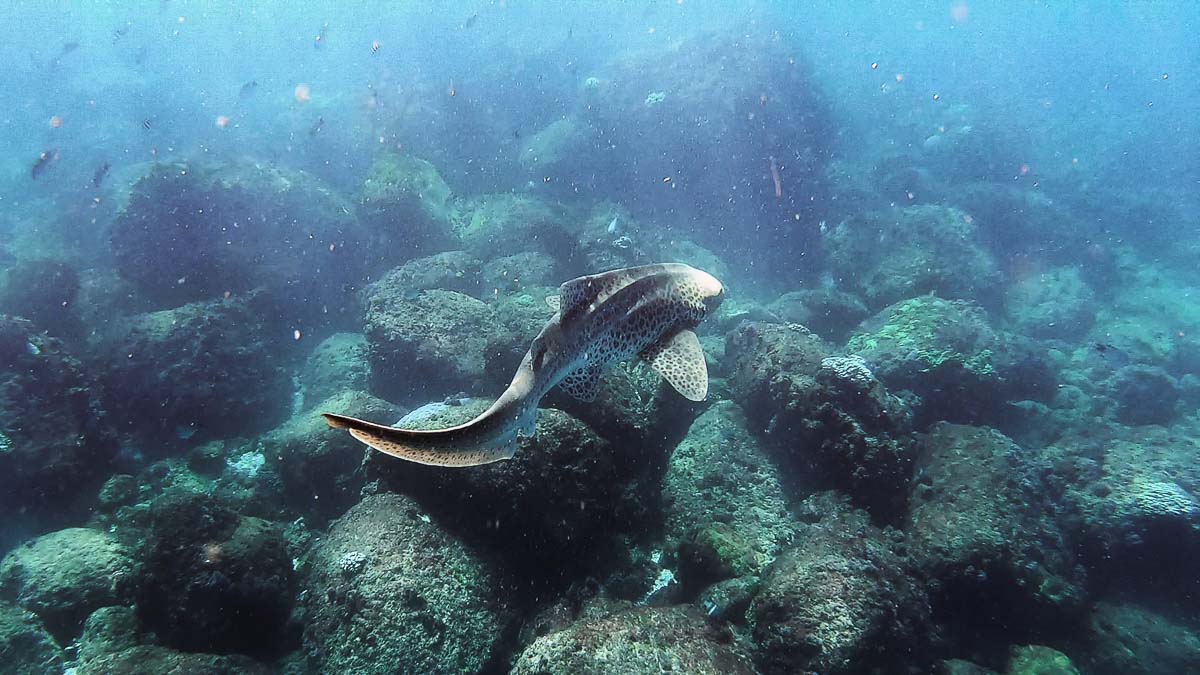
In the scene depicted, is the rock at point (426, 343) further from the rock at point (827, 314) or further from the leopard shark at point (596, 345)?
the rock at point (827, 314)

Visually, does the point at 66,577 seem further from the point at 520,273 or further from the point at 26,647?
the point at 520,273

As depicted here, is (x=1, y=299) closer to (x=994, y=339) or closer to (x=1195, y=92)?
(x=994, y=339)

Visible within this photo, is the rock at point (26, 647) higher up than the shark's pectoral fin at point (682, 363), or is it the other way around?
the shark's pectoral fin at point (682, 363)

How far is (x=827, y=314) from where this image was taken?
45.1 ft

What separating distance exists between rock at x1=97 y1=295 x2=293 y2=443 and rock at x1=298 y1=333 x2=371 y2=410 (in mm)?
935

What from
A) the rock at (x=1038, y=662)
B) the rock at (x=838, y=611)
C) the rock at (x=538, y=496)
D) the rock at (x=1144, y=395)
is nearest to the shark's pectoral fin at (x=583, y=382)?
the rock at (x=538, y=496)

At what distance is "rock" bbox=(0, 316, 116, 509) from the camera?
8.52m

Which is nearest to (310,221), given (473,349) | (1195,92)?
(473,349)

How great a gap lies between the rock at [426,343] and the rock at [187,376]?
3.01 meters

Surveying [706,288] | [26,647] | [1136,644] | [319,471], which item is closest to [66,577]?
[26,647]

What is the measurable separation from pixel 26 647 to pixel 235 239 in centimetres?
1093

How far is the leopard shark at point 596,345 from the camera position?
3242 millimetres

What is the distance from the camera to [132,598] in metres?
6.10

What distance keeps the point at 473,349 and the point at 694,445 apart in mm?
4544
